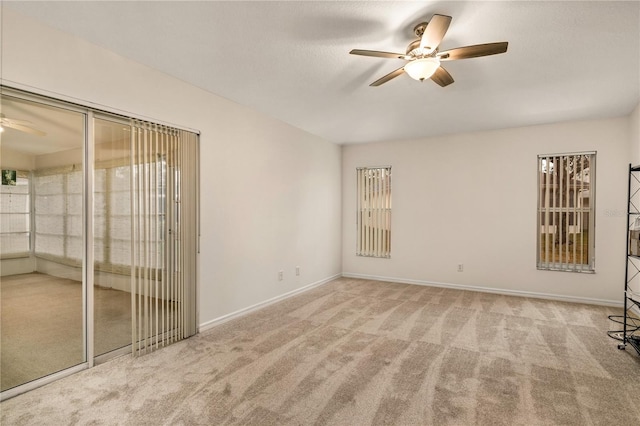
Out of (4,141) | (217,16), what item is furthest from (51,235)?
(217,16)

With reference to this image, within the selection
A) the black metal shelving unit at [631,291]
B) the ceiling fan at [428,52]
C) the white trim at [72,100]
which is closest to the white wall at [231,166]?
the white trim at [72,100]

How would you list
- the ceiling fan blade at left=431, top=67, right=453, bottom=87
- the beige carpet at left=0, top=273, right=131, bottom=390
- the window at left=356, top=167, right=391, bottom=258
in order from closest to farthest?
1. the beige carpet at left=0, top=273, right=131, bottom=390
2. the ceiling fan blade at left=431, top=67, right=453, bottom=87
3. the window at left=356, top=167, right=391, bottom=258

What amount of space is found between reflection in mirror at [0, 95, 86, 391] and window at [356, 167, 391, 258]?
15.6 ft

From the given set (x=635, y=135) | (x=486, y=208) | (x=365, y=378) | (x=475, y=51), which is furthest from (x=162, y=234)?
(x=635, y=135)

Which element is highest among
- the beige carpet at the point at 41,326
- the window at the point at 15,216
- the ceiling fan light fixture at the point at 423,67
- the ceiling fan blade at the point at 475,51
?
the ceiling fan blade at the point at 475,51

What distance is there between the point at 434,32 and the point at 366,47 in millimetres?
726

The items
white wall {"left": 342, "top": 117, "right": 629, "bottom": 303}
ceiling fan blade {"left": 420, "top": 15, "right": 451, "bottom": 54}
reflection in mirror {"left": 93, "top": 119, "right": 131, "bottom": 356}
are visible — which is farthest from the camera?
white wall {"left": 342, "top": 117, "right": 629, "bottom": 303}

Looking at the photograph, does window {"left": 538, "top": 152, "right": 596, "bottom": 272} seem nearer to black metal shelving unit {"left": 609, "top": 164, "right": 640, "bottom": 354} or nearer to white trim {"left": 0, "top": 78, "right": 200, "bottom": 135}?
black metal shelving unit {"left": 609, "top": 164, "right": 640, "bottom": 354}

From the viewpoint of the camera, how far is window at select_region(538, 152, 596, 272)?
4.77m

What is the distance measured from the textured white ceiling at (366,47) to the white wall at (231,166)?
18 centimetres

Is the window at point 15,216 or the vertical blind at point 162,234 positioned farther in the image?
the vertical blind at point 162,234

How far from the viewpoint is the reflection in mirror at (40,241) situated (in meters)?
2.35

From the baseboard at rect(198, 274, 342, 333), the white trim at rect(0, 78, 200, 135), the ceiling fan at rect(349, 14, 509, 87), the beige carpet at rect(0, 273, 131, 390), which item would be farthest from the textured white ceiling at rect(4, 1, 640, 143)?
the baseboard at rect(198, 274, 342, 333)

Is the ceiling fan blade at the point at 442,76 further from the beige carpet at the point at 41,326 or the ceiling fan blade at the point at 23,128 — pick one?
the beige carpet at the point at 41,326
